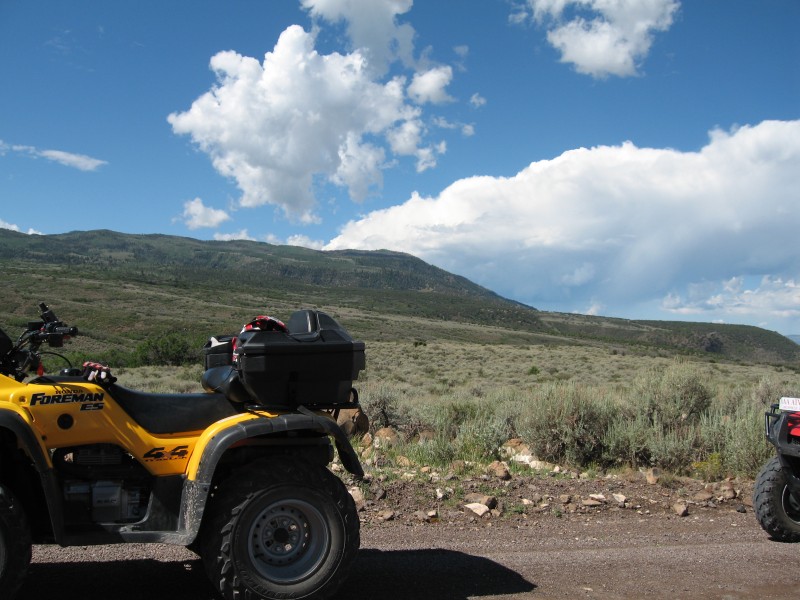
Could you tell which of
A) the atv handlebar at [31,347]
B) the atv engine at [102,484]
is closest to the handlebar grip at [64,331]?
the atv handlebar at [31,347]

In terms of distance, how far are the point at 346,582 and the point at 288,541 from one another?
31.1 inches

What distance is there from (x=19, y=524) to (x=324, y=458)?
1.75 meters

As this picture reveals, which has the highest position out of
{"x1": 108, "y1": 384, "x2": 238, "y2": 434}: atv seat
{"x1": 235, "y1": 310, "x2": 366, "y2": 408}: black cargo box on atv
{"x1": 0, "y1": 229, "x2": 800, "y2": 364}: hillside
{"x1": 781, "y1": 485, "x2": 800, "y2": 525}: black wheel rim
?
{"x1": 0, "y1": 229, "x2": 800, "y2": 364}: hillside

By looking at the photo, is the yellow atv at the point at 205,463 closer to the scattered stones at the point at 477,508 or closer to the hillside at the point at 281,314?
the scattered stones at the point at 477,508

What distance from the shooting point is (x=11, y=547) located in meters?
3.51

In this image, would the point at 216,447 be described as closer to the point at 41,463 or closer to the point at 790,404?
the point at 41,463

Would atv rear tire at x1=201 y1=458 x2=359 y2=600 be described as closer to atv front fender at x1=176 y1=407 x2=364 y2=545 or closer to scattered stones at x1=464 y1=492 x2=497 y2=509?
atv front fender at x1=176 y1=407 x2=364 y2=545

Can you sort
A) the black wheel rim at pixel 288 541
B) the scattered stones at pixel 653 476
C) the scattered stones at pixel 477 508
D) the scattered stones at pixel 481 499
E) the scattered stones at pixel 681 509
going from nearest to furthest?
1. the black wheel rim at pixel 288 541
2. the scattered stones at pixel 477 508
3. the scattered stones at pixel 481 499
4. the scattered stones at pixel 681 509
5. the scattered stones at pixel 653 476

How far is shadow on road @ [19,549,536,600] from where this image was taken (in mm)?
4215

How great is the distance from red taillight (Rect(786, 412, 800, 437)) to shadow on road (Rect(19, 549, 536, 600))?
3.03 m

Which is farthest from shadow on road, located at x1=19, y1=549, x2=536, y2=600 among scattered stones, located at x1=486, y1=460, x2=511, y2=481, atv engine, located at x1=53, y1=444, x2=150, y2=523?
scattered stones, located at x1=486, y1=460, x2=511, y2=481

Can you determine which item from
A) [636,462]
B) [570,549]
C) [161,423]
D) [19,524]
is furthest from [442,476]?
[19,524]

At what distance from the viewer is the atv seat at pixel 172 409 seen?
159 inches

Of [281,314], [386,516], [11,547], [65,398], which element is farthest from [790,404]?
[281,314]
